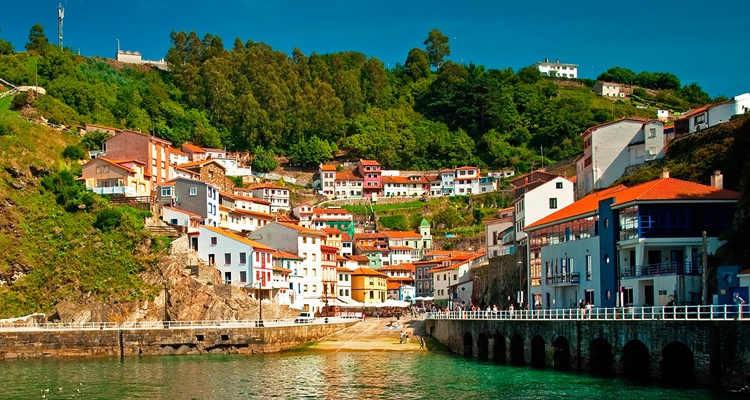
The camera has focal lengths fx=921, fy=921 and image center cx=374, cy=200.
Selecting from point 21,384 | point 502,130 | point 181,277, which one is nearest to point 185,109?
point 502,130

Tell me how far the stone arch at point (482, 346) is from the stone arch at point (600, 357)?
40.2 feet

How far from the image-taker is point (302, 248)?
10069 cm

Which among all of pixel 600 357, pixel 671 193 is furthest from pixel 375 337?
pixel 671 193

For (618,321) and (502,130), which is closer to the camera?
(618,321)

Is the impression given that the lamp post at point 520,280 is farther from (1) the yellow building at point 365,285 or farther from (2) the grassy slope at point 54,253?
(1) the yellow building at point 365,285

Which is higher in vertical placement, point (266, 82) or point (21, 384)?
point (266, 82)

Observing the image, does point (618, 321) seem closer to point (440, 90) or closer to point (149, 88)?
point (149, 88)

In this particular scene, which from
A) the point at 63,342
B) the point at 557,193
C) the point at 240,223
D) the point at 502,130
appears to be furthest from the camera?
the point at 502,130

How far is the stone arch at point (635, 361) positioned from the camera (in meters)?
44.4

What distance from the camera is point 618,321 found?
4384 cm

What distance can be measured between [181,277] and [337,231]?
4717cm

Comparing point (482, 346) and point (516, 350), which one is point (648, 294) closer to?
point (516, 350)

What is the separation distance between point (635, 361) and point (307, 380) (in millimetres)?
17474

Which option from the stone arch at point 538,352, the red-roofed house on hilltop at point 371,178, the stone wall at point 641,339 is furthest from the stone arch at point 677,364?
the red-roofed house on hilltop at point 371,178
